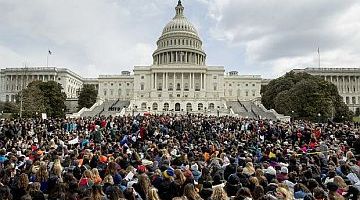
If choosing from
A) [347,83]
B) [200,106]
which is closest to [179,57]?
[200,106]

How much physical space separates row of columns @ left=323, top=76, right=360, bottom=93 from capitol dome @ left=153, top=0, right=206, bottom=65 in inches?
1823

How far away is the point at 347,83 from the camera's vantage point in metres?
126

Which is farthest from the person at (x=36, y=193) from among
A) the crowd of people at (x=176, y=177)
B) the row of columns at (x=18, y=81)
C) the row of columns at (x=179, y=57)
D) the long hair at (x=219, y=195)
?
the row of columns at (x=18, y=81)

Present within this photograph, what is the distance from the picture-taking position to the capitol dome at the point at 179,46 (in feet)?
403

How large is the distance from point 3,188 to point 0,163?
17.1 feet

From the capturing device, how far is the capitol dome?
12281cm

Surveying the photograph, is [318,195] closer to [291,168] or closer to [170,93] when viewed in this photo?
[291,168]

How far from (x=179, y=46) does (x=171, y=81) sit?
1926 centimetres

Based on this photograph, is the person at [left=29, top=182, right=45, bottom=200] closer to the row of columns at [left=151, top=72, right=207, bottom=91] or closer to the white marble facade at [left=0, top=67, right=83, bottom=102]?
the row of columns at [left=151, top=72, right=207, bottom=91]

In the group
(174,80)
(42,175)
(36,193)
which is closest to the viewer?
(36,193)

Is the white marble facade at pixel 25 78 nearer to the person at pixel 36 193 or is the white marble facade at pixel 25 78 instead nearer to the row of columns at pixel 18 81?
the row of columns at pixel 18 81

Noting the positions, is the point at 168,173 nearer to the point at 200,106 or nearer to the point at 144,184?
the point at 144,184

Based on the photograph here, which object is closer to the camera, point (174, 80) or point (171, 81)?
point (174, 80)

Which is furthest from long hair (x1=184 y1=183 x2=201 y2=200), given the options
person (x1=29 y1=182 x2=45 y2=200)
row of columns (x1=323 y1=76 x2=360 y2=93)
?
row of columns (x1=323 y1=76 x2=360 y2=93)
